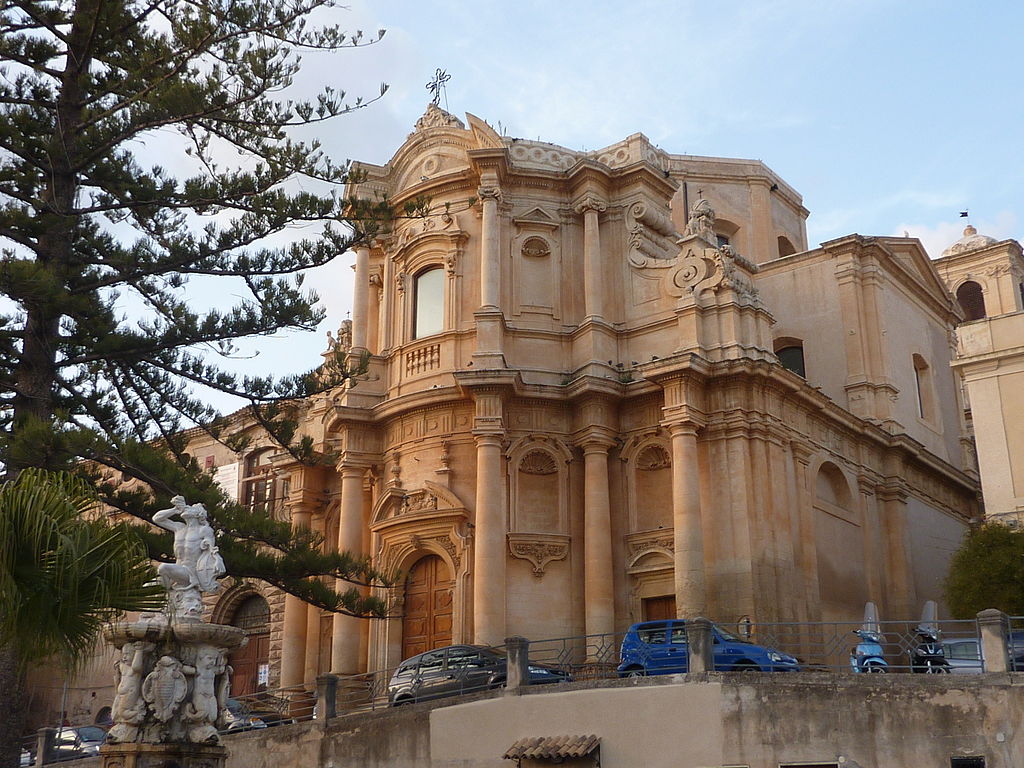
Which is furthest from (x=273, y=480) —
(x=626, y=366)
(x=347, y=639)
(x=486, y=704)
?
(x=486, y=704)

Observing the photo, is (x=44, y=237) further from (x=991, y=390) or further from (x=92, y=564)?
(x=991, y=390)

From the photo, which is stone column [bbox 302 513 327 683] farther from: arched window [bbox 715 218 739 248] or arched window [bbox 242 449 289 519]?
arched window [bbox 715 218 739 248]

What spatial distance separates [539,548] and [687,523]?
3.55 metres

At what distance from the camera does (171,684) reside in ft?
41.2

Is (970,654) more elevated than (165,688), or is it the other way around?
(970,654)

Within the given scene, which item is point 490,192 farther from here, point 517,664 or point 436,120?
point 517,664

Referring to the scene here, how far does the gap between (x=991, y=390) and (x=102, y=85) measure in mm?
18797

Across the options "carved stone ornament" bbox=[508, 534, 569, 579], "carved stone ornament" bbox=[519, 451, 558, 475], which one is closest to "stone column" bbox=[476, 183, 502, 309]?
"carved stone ornament" bbox=[519, 451, 558, 475]

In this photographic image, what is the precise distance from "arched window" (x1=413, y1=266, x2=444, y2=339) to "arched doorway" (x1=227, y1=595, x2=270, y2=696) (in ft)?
34.2

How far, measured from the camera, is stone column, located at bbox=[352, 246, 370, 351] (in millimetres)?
30625

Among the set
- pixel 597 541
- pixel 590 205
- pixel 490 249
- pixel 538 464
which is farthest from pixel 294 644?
pixel 590 205

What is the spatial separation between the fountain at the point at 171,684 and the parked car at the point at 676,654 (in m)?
7.58

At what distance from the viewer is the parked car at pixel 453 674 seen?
2016 centimetres

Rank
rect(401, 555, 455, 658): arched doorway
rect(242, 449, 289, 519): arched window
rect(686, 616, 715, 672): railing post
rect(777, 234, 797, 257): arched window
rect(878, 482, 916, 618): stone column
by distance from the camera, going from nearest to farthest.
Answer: rect(686, 616, 715, 672): railing post < rect(401, 555, 455, 658): arched doorway < rect(878, 482, 916, 618): stone column < rect(242, 449, 289, 519): arched window < rect(777, 234, 797, 257): arched window
